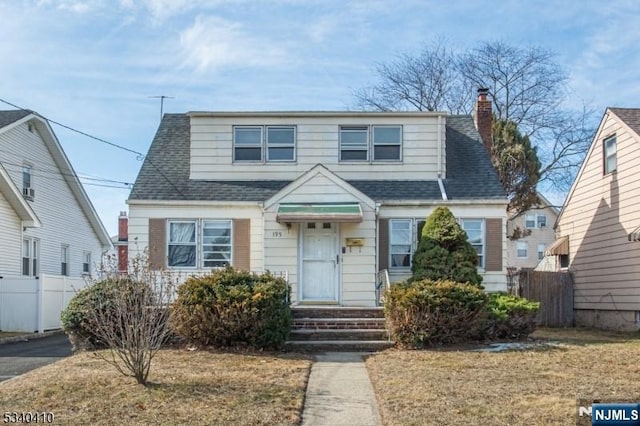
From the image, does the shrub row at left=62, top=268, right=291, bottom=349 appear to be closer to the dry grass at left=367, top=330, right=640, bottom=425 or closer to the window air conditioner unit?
the dry grass at left=367, top=330, right=640, bottom=425

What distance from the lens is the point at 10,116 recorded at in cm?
2283

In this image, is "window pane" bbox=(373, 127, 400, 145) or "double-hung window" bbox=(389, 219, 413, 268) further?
"window pane" bbox=(373, 127, 400, 145)

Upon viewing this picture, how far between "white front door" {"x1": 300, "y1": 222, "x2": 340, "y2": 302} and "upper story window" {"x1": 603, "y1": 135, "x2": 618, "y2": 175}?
883cm

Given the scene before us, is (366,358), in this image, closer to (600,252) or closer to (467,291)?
(467,291)

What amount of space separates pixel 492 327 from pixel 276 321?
454 cm

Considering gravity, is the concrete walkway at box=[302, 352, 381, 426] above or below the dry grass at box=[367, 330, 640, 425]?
below

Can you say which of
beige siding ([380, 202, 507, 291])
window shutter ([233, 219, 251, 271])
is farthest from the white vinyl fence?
beige siding ([380, 202, 507, 291])

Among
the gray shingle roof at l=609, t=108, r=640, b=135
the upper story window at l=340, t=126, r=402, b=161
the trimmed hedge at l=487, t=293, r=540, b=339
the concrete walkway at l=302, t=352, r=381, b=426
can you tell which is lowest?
the concrete walkway at l=302, t=352, r=381, b=426

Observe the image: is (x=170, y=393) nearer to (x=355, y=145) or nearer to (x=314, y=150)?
(x=314, y=150)

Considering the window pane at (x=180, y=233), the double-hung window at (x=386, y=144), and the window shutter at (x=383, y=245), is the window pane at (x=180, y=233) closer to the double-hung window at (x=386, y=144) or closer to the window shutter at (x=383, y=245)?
the window shutter at (x=383, y=245)

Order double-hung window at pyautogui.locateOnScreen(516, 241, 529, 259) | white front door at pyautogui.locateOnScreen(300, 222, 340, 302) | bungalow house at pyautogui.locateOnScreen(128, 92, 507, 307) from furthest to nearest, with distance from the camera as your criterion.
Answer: double-hung window at pyautogui.locateOnScreen(516, 241, 529, 259) → white front door at pyautogui.locateOnScreen(300, 222, 340, 302) → bungalow house at pyautogui.locateOnScreen(128, 92, 507, 307)

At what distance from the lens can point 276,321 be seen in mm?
12250

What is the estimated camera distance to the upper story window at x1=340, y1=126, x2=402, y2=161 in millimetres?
18422

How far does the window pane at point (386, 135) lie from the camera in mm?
18438
